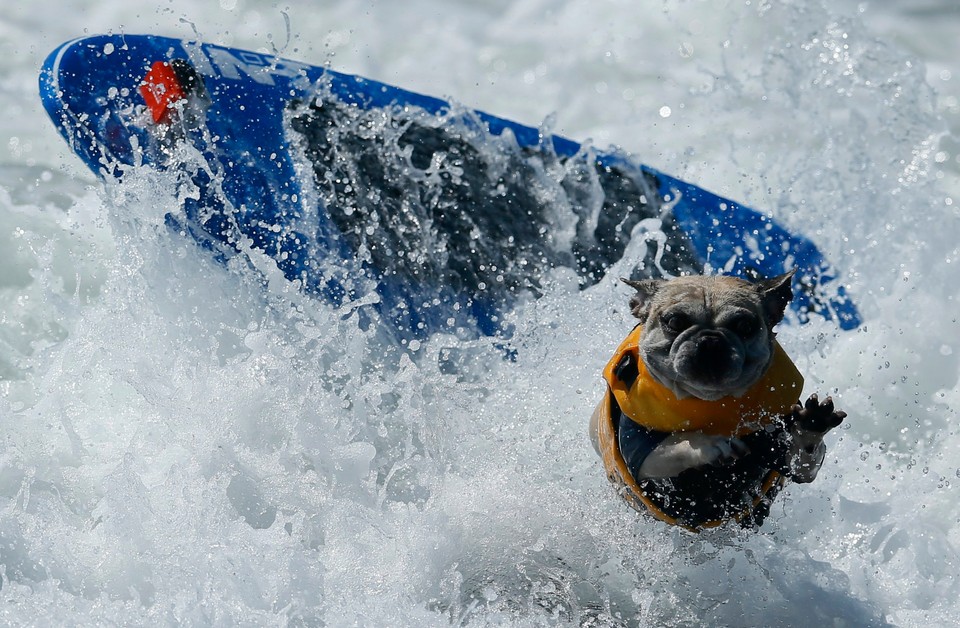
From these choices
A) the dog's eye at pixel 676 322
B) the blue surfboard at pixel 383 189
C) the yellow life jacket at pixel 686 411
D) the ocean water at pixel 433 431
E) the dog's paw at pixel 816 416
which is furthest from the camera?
the blue surfboard at pixel 383 189

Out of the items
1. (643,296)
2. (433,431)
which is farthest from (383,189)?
(643,296)

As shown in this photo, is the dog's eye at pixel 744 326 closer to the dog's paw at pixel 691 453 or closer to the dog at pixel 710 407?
the dog at pixel 710 407

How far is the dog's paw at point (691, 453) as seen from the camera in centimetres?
276

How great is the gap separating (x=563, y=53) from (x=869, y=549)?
438cm

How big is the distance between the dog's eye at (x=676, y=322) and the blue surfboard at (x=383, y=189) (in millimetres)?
1744

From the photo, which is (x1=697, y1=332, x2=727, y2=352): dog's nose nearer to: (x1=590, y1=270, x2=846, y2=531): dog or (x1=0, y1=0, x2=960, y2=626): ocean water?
(x1=590, y1=270, x2=846, y2=531): dog

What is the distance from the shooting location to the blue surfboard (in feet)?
14.6

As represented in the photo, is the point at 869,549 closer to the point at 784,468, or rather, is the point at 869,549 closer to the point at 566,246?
the point at 784,468

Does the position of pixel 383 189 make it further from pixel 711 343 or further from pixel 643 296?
pixel 711 343

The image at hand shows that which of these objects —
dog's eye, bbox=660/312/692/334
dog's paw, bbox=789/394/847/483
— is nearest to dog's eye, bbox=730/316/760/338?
dog's eye, bbox=660/312/692/334

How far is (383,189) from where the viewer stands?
15.2 ft

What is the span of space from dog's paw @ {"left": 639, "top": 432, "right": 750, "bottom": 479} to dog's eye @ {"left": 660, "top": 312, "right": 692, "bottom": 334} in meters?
0.31

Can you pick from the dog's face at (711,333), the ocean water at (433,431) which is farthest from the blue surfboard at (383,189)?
the dog's face at (711,333)

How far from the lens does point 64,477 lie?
3680 millimetres
